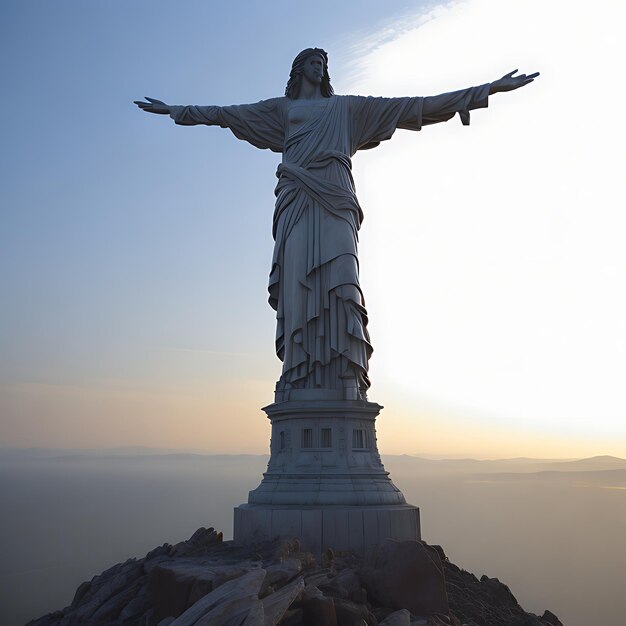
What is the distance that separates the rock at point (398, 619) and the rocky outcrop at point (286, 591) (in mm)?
11

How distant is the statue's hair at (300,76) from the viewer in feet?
41.7

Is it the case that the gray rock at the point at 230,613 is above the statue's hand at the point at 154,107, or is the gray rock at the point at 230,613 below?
below

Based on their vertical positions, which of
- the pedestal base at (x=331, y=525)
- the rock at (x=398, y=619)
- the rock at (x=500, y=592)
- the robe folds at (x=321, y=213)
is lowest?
the rock at (x=500, y=592)

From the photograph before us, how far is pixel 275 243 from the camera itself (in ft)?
40.2

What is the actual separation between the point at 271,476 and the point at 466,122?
7.38m

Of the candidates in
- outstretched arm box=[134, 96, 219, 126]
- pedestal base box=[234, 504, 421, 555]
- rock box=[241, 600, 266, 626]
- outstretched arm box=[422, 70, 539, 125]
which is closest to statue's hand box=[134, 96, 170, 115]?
outstretched arm box=[134, 96, 219, 126]

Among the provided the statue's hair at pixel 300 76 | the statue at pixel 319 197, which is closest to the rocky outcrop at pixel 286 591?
the statue at pixel 319 197

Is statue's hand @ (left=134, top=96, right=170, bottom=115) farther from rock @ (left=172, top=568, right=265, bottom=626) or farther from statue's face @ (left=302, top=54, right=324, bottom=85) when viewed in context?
rock @ (left=172, top=568, right=265, bottom=626)

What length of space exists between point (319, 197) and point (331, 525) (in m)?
5.68

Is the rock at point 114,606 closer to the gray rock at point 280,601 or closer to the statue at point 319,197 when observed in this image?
the gray rock at point 280,601

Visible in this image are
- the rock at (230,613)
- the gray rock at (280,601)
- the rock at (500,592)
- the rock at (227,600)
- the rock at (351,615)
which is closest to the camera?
the rock at (230,613)

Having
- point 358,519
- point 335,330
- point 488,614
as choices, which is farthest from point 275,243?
point 488,614

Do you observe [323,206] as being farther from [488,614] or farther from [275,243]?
[488,614]

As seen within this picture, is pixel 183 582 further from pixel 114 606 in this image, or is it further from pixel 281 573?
pixel 114 606
